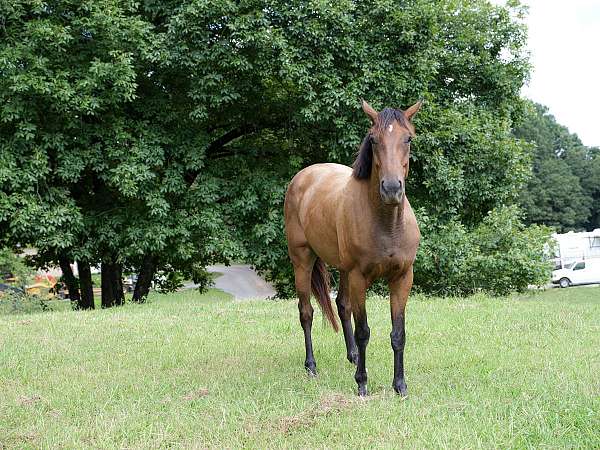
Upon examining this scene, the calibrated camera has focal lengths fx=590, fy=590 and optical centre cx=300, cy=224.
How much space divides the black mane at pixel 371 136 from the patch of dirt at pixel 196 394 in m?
2.33

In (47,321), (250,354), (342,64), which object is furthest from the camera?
(342,64)

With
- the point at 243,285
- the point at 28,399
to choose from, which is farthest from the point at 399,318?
the point at 243,285

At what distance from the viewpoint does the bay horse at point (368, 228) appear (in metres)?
4.49

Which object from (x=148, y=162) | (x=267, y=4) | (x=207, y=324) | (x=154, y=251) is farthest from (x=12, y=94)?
(x=207, y=324)

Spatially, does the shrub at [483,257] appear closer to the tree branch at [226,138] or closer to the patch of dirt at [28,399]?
the tree branch at [226,138]

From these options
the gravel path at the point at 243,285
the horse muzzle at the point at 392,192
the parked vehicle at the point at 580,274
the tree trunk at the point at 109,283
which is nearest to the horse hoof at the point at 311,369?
the horse muzzle at the point at 392,192

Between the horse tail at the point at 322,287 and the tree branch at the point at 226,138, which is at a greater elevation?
the tree branch at the point at 226,138

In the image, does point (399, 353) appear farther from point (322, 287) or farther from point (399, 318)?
point (322, 287)

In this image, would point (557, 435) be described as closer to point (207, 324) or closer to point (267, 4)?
point (207, 324)

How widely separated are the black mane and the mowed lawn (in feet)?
6.21

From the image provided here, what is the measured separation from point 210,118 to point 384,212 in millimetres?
11804

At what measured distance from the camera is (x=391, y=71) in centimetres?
1409

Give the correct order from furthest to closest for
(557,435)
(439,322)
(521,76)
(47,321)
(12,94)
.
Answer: (521,76), (12,94), (47,321), (439,322), (557,435)

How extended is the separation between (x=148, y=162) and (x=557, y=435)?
1145cm
